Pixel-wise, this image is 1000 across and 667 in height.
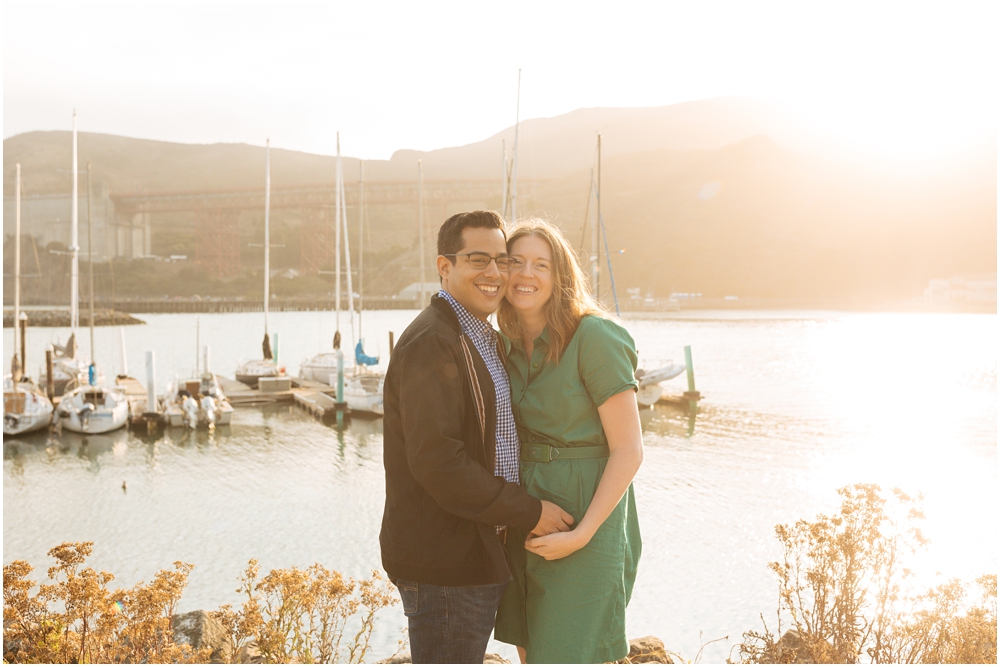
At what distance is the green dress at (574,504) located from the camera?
2.12m

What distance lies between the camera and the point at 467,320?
6.97 ft

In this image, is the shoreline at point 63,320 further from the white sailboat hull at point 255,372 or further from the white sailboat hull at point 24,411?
the white sailboat hull at point 24,411

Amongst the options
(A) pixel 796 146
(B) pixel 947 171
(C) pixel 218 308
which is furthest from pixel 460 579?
(A) pixel 796 146

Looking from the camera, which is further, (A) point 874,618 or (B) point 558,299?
(A) point 874,618

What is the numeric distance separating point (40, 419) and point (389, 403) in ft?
65.6

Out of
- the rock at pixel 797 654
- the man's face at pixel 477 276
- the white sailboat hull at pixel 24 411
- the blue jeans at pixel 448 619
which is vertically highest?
the man's face at pixel 477 276

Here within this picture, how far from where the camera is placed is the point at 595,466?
217cm

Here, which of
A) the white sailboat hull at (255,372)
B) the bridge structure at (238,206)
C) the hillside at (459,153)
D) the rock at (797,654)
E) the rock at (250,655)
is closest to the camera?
the rock at (797,654)

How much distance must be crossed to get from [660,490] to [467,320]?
1222 centimetres

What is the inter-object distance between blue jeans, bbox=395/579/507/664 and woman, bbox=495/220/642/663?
16 centimetres

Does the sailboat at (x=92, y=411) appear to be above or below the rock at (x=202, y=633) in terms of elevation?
below

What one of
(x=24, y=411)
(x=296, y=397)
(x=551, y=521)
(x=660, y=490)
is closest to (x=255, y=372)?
(x=296, y=397)

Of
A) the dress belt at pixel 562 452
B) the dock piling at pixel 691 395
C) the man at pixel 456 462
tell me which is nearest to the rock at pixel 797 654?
the dress belt at pixel 562 452

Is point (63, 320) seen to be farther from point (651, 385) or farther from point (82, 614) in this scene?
point (82, 614)
